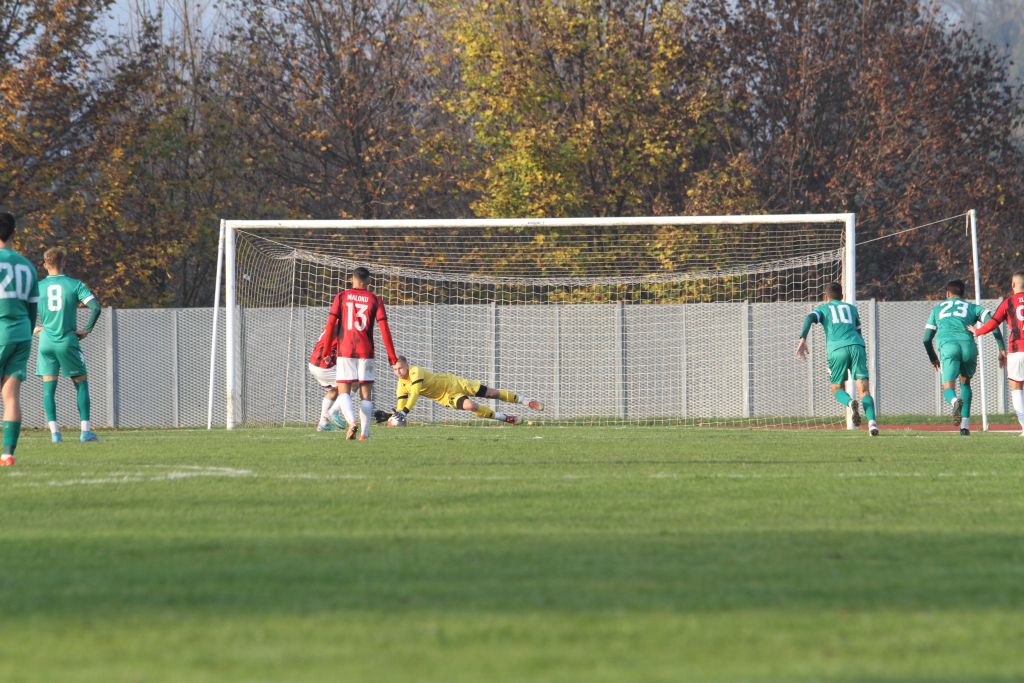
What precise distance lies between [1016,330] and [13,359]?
10.8m

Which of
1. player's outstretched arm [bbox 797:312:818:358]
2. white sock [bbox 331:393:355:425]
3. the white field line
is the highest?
player's outstretched arm [bbox 797:312:818:358]

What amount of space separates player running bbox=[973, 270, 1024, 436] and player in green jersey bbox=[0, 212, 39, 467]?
10.4 m

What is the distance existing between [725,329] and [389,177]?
10557 millimetres

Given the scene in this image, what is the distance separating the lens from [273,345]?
27750 mm

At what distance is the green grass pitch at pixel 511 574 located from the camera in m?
3.85

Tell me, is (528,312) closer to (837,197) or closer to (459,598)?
(837,197)

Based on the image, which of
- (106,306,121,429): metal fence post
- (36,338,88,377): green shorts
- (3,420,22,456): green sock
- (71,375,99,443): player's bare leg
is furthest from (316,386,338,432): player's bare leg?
(106,306,121,429): metal fence post

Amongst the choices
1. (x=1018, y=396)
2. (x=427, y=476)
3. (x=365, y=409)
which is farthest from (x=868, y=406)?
(x=427, y=476)

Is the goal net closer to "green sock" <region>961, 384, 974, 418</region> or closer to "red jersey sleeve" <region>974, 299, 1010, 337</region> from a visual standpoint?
"green sock" <region>961, 384, 974, 418</region>

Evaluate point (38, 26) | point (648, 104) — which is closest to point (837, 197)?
point (648, 104)

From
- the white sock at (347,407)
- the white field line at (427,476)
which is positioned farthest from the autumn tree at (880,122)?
the white field line at (427,476)

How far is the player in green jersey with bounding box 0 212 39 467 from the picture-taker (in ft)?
36.4

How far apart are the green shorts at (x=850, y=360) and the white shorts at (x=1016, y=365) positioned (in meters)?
1.91

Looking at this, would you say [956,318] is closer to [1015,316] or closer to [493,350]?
[1015,316]
